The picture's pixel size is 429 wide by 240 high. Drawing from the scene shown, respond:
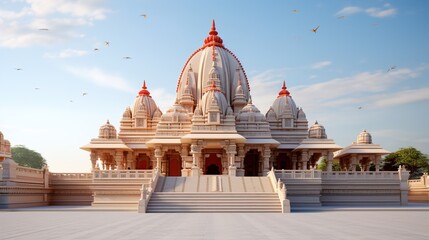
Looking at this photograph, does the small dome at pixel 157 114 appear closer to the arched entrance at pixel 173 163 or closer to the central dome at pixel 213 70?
the central dome at pixel 213 70

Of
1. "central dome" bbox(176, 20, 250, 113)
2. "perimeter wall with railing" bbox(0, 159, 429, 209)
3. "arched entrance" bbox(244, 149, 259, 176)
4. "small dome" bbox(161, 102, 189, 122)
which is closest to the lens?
"perimeter wall with railing" bbox(0, 159, 429, 209)

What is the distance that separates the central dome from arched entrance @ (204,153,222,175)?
6826 mm

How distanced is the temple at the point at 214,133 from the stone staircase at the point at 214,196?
4753mm

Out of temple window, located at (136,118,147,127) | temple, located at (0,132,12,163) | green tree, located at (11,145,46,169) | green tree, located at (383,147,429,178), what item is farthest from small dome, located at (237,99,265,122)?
green tree, located at (11,145,46,169)

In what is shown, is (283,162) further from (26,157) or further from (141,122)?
(26,157)

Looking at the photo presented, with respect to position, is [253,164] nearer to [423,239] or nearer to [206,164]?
[206,164]

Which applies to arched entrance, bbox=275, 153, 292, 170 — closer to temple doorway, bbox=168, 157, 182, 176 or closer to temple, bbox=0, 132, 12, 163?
temple doorway, bbox=168, 157, 182, 176

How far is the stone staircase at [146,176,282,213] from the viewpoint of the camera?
2445 cm

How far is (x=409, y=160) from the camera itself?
62.6 metres

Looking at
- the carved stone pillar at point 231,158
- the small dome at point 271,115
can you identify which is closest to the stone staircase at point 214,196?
the carved stone pillar at point 231,158

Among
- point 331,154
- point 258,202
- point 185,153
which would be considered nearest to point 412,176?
point 331,154

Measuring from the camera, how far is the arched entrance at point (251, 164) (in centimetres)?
4209

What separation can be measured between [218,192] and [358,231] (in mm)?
13803

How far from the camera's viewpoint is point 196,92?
151ft
